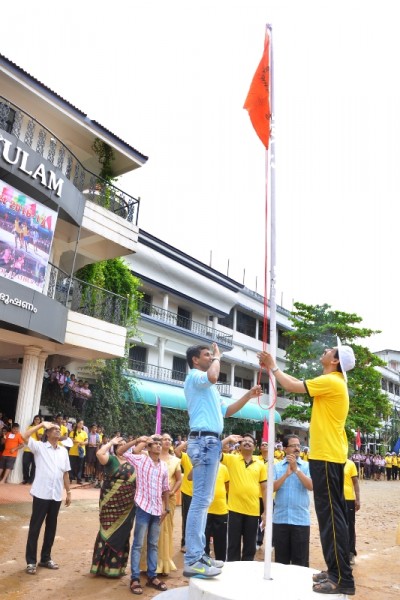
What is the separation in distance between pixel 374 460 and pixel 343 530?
33591mm

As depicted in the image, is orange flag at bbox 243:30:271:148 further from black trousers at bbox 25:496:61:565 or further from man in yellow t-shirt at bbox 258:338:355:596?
black trousers at bbox 25:496:61:565

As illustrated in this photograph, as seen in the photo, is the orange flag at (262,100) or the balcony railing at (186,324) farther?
the balcony railing at (186,324)

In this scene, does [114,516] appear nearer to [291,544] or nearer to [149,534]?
[149,534]

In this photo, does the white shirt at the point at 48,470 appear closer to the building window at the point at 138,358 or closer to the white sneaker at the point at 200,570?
the white sneaker at the point at 200,570

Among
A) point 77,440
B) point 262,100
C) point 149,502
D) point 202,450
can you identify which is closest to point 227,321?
point 77,440

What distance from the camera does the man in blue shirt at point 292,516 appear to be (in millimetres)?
5891

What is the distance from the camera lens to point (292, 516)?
592 centimetres

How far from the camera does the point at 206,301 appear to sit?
31.8m

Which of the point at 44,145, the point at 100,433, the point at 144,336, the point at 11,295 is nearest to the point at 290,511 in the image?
the point at 11,295

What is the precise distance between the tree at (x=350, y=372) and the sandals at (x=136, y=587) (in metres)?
24.9

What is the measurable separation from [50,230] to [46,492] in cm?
882

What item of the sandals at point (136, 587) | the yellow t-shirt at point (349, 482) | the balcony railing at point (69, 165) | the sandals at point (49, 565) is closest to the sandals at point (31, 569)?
the sandals at point (49, 565)

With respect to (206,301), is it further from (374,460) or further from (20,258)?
(20,258)

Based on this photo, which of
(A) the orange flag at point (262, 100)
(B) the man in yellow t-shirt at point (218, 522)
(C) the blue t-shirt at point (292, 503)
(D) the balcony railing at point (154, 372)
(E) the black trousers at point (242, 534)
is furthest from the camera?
(D) the balcony railing at point (154, 372)
